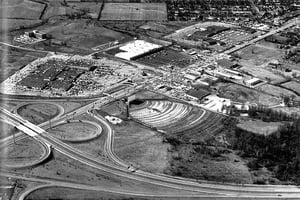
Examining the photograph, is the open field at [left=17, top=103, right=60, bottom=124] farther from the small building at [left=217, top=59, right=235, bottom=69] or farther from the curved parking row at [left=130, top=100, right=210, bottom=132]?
the small building at [left=217, top=59, right=235, bottom=69]

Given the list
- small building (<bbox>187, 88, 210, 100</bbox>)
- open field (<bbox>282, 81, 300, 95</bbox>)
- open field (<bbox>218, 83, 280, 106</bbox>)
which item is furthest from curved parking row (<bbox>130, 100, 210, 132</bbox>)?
open field (<bbox>282, 81, 300, 95</bbox>)

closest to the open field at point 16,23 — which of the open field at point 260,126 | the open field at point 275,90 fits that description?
the open field at point 275,90

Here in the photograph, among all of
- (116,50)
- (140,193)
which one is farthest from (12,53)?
(140,193)

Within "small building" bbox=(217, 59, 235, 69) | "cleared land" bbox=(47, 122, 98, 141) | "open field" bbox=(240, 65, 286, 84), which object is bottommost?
"cleared land" bbox=(47, 122, 98, 141)

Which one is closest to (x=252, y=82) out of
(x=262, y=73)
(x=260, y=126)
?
(x=262, y=73)

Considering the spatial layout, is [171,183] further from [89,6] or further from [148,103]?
[89,6]

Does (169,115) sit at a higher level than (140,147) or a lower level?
higher

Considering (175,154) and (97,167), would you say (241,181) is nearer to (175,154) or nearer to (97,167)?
(175,154)
